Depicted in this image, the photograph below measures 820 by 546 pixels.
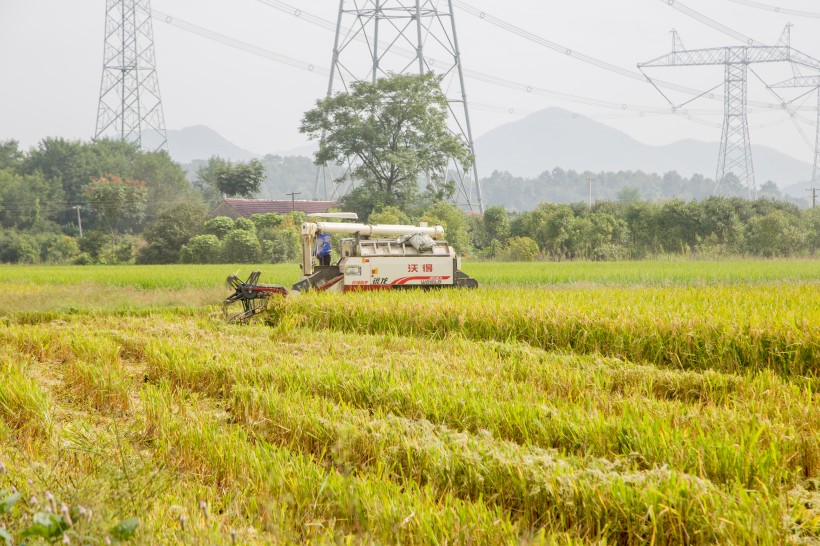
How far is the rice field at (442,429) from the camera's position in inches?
128

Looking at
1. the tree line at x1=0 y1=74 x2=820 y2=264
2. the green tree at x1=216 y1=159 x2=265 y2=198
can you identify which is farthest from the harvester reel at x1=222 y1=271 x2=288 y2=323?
the green tree at x1=216 y1=159 x2=265 y2=198

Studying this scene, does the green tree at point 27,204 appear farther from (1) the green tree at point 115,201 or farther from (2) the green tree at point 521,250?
(2) the green tree at point 521,250

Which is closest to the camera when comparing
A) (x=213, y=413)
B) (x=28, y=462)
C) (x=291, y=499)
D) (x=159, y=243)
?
(x=291, y=499)

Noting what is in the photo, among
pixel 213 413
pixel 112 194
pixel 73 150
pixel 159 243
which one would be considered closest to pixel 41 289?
pixel 213 413

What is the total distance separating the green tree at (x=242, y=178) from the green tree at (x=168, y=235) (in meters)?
11.9

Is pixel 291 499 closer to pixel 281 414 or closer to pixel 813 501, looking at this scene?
pixel 281 414

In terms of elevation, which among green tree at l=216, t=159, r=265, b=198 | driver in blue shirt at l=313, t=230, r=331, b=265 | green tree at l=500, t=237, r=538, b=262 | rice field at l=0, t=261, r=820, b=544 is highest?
green tree at l=216, t=159, r=265, b=198

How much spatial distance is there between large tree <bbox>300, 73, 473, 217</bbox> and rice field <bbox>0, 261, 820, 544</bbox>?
34.6 metres

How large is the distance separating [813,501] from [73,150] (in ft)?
219

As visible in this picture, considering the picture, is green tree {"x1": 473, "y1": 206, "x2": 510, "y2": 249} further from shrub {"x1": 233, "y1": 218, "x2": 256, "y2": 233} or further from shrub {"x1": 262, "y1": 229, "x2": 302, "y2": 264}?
shrub {"x1": 233, "y1": 218, "x2": 256, "y2": 233}

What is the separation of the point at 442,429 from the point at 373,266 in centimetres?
918

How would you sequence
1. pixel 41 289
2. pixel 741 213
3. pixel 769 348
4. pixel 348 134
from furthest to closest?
pixel 348 134 → pixel 741 213 → pixel 41 289 → pixel 769 348

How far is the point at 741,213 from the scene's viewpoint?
35438 millimetres

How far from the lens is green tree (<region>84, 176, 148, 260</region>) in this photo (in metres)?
47.9
